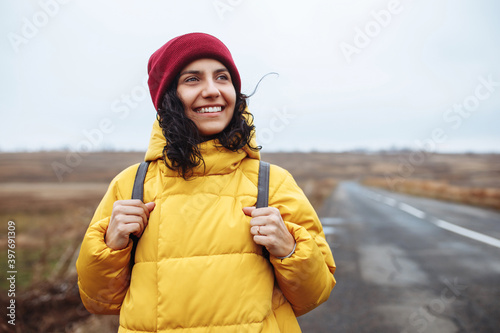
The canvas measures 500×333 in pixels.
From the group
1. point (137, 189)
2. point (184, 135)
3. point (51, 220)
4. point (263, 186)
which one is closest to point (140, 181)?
point (137, 189)

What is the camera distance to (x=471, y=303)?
12.4 feet

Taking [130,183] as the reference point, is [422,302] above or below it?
below

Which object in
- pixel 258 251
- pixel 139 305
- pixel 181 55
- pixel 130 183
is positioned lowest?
pixel 139 305

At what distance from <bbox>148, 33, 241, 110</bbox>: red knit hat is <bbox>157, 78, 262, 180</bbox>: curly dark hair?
48 millimetres

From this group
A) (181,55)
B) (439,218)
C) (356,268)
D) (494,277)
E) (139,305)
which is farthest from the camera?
(439,218)

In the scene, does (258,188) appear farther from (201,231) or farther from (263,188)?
(201,231)

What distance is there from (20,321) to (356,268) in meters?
4.69

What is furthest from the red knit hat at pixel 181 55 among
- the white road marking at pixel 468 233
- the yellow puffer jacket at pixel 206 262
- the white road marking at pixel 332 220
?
the white road marking at pixel 332 220

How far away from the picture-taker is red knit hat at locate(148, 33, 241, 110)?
Result: 1.46m

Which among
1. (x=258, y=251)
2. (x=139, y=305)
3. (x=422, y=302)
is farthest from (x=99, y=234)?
(x=422, y=302)

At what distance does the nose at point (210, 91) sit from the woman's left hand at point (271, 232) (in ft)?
1.80

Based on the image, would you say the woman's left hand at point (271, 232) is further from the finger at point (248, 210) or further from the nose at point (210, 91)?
the nose at point (210, 91)

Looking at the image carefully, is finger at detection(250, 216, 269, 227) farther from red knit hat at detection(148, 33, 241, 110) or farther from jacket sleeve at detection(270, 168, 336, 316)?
red knit hat at detection(148, 33, 241, 110)

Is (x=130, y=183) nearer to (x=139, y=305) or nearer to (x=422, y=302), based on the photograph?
(x=139, y=305)
